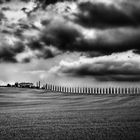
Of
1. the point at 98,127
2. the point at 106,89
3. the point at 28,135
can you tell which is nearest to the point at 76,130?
the point at 98,127

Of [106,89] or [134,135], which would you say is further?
[106,89]

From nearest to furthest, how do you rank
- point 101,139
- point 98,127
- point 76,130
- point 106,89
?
point 101,139 < point 76,130 < point 98,127 < point 106,89

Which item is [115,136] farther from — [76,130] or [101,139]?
[76,130]

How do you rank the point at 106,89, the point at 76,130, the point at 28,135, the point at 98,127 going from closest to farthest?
1. the point at 28,135
2. the point at 76,130
3. the point at 98,127
4. the point at 106,89

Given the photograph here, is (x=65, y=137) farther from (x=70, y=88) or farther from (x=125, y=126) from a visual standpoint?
(x=70, y=88)

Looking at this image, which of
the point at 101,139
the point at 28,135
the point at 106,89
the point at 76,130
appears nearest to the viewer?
the point at 101,139

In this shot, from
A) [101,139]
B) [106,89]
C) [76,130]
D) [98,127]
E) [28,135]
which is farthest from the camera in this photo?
[106,89]

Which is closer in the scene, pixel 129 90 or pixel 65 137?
pixel 65 137

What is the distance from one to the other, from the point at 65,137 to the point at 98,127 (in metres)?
1.08

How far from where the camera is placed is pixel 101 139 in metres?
4.04

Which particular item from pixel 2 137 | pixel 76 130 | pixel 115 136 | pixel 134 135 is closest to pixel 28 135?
pixel 2 137

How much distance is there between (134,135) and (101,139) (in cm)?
54

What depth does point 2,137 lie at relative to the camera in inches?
169

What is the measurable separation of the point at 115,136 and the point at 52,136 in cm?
90
